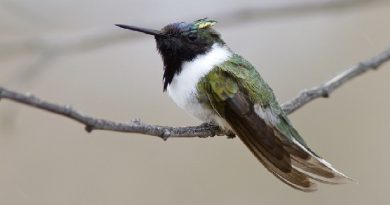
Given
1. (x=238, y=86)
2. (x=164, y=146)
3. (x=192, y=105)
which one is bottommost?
(x=164, y=146)

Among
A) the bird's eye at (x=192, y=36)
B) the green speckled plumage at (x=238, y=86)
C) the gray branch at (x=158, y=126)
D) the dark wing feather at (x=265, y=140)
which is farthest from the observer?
the bird's eye at (x=192, y=36)

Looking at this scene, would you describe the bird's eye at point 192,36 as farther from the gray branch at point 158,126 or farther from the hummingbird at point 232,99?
the gray branch at point 158,126

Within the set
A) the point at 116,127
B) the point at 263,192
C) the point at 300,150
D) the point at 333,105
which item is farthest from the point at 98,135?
the point at 116,127

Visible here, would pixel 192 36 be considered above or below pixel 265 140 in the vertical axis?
above

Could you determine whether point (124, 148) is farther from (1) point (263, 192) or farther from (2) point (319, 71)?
(2) point (319, 71)

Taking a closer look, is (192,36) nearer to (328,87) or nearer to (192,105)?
(192,105)

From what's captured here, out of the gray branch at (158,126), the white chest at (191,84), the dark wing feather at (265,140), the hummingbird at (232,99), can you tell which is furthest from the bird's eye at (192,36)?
the gray branch at (158,126)

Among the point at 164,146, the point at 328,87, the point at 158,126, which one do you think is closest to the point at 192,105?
the point at 158,126

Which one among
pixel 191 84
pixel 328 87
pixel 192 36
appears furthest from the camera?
pixel 328 87
